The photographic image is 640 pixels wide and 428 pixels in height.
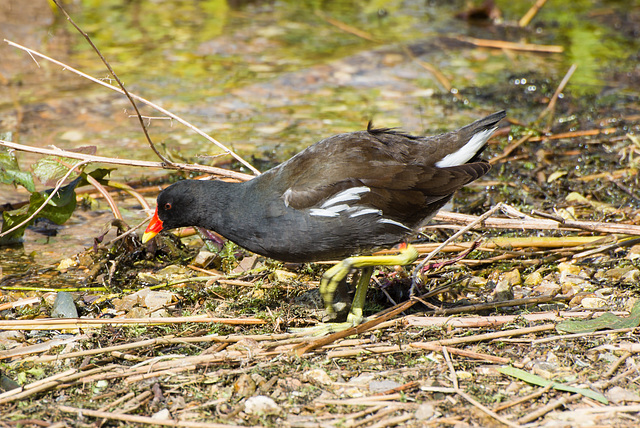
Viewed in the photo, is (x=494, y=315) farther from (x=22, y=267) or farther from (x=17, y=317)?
(x=22, y=267)

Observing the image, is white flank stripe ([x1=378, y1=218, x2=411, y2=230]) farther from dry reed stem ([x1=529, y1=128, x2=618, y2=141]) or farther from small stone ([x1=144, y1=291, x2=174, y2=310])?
dry reed stem ([x1=529, y1=128, x2=618, y2=141])

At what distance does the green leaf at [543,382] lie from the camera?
279cm

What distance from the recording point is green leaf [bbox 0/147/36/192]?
4293mm

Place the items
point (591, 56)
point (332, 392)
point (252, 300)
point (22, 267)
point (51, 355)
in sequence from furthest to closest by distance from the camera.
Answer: point (591, 56) < point (22, 267) < point (252, 300) < point (51, 355) < point (332, 392)

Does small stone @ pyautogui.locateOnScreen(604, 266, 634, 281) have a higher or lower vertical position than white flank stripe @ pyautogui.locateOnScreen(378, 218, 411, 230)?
lower

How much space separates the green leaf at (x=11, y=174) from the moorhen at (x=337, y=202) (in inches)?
40.6

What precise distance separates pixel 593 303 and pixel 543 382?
0.98m

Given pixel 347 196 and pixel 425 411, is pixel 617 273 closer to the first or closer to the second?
pixel 347 196

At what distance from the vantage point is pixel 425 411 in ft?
9.00

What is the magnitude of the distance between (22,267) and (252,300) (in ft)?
5.52

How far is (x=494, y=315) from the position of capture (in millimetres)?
3578

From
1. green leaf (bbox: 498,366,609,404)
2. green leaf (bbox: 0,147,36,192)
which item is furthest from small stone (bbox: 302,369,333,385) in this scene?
green leaf (bbox: 0,147,36,192)

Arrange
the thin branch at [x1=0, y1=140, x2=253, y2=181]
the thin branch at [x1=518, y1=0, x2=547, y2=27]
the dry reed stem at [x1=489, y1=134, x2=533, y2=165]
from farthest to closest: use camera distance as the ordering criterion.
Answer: the thin branch at [x1=518, y1=0, x2=547, y2=27] < the dry reed stem at [x1=489, y1=134, x2=533, y2=165] < the thin branch at [x1=0, y1=140, x2=253, y2=181]

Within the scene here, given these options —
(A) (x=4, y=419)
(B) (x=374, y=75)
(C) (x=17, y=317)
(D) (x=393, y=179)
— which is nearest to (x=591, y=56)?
(B) (x=374, y=75)
